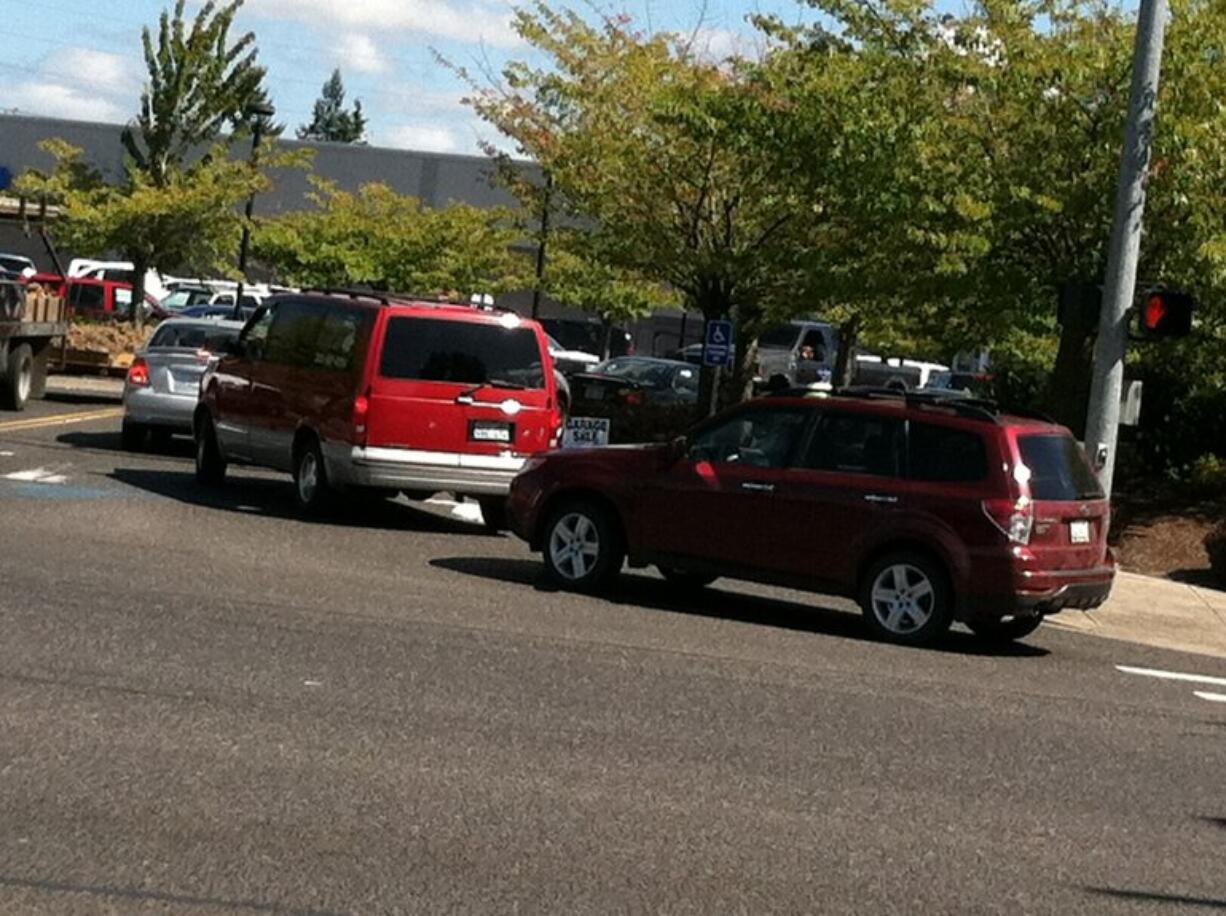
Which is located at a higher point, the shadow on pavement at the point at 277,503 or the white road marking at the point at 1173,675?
the shadow on pavement at the point at 277,503

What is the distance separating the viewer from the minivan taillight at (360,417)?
20172mm

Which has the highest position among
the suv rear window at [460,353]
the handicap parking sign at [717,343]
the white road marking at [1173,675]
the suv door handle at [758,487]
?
the handicap parking sign at [717,343]

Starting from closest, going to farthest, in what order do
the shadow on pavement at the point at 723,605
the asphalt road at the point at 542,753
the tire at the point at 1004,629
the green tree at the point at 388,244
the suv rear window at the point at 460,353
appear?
the asphalt road at the point at 542,753
the shadow on pavement at the point at 723,605
the tire at the point at 1004,629
the suv rear window at the point at 460,353
the green tree at the point at 388,244

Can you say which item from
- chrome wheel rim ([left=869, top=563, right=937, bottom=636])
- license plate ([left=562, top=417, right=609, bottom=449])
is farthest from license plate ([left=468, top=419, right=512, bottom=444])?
chrome wheel rim ([left=869, top=563, right=937, bottom=636])

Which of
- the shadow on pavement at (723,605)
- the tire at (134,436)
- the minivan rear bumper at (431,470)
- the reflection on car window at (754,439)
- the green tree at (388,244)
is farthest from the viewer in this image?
the green tree at (388,244)

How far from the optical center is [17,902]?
706cm

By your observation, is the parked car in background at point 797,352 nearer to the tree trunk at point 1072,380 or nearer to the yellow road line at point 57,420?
the yellow road line at point 57,420

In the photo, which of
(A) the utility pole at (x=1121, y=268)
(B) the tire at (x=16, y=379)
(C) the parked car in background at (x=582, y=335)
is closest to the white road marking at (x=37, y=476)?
(B) the tire at (x=16, y=379)

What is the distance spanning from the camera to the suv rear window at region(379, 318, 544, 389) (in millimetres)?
20359

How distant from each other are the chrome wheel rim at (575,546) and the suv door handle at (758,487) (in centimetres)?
125

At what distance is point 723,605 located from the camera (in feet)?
57.2

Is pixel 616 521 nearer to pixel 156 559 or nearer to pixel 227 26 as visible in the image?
pixel 156 559

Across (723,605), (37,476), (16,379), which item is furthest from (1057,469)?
(16,379)

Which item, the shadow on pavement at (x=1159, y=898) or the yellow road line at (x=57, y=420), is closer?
the shadow on pavement at (x=1159, y=898)
